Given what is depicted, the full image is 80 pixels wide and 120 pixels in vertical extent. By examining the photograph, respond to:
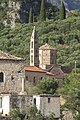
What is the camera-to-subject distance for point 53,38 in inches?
3967

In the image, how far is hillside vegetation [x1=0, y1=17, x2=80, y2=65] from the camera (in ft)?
301

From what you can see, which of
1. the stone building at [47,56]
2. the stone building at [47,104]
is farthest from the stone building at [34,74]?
the stone building at [47,104]

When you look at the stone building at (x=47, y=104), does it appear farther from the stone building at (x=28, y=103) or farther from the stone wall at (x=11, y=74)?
the stone wall at (x=11, y=74)

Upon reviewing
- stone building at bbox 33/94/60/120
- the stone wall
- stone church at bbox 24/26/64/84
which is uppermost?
the stone wall

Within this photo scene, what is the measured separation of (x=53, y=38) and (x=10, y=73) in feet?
199

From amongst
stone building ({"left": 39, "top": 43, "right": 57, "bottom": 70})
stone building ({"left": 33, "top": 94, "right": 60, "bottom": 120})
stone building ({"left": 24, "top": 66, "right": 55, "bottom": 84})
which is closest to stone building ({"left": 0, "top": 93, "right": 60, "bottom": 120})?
stone building ({"left": 33, "top": 94, "right": 60, "bottom": 120})

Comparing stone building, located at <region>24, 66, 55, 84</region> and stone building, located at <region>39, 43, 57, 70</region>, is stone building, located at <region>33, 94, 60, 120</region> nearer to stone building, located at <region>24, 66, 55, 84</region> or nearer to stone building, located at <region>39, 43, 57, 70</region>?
stone building, located at <region>24, 66, 55, 84</region>

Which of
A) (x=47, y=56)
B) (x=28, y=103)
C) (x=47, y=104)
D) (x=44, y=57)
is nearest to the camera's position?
(x=28, y=103)

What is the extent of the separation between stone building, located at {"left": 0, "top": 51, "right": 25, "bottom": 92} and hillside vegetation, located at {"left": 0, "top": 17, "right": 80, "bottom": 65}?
44.9 meters

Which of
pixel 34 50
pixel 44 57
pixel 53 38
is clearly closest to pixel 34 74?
pixel 34 50

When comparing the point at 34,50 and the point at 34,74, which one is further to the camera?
the point at 34,50

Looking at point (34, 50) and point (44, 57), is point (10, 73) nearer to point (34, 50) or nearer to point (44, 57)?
point (34, 50)

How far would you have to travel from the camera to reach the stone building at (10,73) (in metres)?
40.2

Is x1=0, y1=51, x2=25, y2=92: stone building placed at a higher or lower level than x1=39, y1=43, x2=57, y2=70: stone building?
higher
